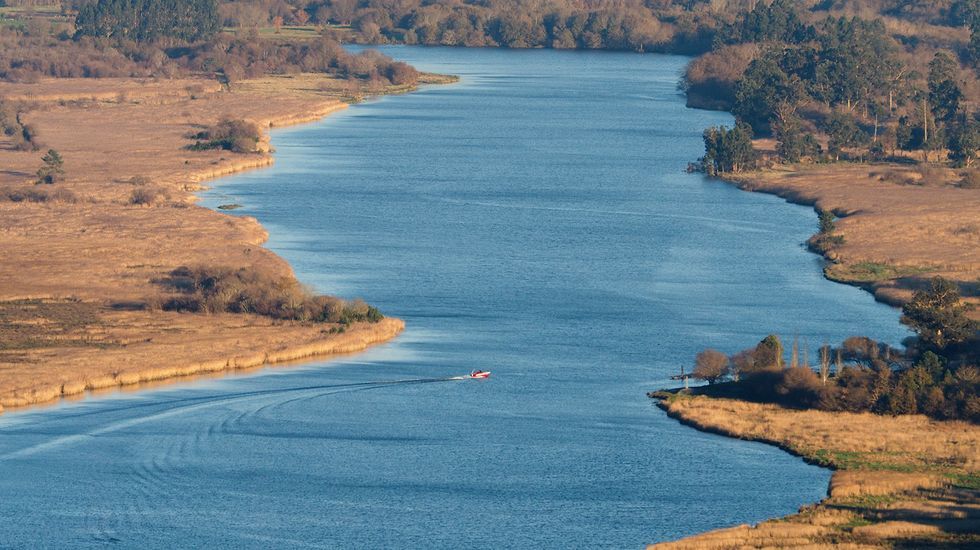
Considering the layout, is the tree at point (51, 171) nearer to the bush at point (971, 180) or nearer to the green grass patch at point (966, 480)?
the bush at point (971, 180)

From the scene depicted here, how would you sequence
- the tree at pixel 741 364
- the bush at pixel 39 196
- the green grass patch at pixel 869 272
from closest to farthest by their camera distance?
the tree at pixel 741 364, the green grass patch at pixel 869 272, the bush at pixel 39 196

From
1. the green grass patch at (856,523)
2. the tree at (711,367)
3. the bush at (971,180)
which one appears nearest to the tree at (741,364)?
the tree at (711,367)

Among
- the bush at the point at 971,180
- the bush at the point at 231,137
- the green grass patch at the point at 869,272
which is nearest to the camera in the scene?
the green grass patch at the point at 869,272

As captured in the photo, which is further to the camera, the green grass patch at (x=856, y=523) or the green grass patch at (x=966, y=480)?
the green grass patch at (x=966, y=480)

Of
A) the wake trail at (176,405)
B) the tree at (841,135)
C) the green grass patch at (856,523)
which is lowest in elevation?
the wake trail at (176,405)

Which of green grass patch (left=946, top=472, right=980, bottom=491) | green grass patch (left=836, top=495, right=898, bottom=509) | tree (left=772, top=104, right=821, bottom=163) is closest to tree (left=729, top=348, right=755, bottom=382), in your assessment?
green grass patch (left=946, top=472, right=980, bottom=491)

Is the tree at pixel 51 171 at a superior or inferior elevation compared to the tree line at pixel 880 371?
inferior
